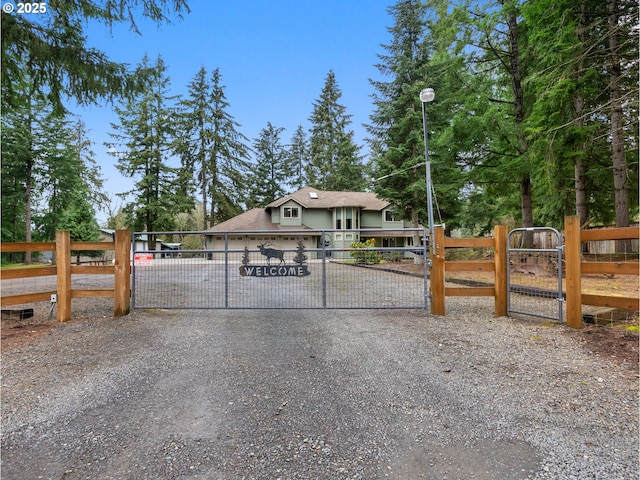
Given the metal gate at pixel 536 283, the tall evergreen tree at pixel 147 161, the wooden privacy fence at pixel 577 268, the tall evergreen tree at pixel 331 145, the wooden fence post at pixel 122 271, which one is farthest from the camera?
the tall evergreen tree at pixel 331 145

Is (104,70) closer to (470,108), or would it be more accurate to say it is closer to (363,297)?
(363,297)

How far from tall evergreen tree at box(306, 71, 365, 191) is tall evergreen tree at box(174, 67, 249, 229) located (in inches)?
389

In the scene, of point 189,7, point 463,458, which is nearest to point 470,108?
point 189,7

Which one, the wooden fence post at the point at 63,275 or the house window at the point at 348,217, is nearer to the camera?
the wooden fence post at the point at 63,275

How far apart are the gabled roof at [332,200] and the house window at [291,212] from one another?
2.62 feet

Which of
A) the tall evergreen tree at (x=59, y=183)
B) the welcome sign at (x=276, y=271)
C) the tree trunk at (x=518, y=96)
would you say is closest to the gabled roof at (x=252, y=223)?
the tall evergreen tree at (x=59, y=183)

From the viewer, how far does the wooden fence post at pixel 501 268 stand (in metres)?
5.37

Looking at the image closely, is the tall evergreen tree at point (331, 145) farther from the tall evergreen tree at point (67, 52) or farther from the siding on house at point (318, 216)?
the tall evergreen tree at point (67, 52)

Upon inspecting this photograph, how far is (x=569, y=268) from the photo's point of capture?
4699 millimetres

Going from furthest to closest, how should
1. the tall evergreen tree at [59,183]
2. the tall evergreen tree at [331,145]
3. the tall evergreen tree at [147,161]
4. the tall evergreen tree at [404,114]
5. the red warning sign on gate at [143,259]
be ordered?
the tall evergreen tree at [331,145]
the tall evergreen tree at [147,161]
the tall evergreen tree at [59,183]
the tall evergreen tree at [404,114]
the red warning sign on gate at [143,259]

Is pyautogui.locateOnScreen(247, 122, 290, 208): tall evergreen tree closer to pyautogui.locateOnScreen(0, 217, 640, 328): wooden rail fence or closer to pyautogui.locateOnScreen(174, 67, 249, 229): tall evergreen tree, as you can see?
pyautogui.locateOnScreen(174, 67, 249, 229): tall evergreen tree

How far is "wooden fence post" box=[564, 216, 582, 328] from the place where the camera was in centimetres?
462

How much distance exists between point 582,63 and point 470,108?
3.77m

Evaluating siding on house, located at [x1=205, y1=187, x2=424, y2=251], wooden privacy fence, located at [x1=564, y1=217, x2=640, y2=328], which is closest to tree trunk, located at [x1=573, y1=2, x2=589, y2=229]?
wooden privacy fence, located at [x1=564, y1=217, x2=640, y2=328]
